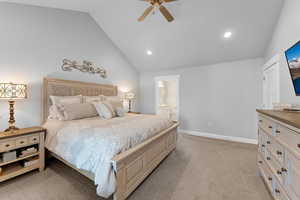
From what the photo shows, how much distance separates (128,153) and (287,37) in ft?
10.7

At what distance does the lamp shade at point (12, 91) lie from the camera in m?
2.06

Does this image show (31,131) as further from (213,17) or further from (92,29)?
(213,17)

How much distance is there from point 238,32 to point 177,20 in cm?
147

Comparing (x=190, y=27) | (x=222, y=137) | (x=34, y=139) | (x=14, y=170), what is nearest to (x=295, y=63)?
(x=190, y=27)

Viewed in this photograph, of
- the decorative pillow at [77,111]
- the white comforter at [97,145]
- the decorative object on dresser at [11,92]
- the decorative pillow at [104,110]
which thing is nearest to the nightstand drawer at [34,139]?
the white comforter at [97,145]

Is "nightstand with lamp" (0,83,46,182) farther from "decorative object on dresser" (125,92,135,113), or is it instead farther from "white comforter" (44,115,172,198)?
"decorative object on dresser" (125,92,135,113)

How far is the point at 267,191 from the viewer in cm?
183

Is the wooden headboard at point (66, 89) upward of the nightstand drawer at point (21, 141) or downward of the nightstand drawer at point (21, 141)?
upward

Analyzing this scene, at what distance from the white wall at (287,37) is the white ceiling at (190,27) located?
10.6 inches

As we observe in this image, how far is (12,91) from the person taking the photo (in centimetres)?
214

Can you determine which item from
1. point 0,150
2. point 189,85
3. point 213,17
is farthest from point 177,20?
point 0,150

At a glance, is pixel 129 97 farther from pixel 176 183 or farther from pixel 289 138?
pixel 289 138

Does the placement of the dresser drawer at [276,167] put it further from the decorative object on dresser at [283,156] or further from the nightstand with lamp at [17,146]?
the nightstand with lamp at [17,146]

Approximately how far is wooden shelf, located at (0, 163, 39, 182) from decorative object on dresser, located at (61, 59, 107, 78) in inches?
83.6
